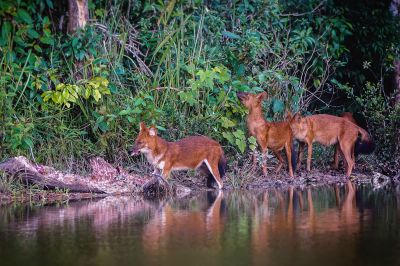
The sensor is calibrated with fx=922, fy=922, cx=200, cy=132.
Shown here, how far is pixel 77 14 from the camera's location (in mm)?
16062

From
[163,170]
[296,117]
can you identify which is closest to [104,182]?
[163,170]

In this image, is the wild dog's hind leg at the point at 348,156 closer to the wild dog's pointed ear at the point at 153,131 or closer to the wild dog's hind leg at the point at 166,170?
the wild dog's hind leg at the point at 166,170

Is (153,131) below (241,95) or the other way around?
below

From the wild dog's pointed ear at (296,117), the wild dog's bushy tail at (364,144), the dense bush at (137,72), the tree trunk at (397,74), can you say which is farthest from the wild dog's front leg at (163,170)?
the tree trunk at (397,74)

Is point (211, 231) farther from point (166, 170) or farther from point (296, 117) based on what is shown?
point (296, 117)

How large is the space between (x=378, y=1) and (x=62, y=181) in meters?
9.11

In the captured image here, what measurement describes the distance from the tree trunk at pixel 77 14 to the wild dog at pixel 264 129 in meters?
3.04

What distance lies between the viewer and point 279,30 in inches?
728

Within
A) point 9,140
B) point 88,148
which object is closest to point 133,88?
point 88,148

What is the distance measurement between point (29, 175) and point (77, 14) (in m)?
3.65

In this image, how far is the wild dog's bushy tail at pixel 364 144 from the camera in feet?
54.6

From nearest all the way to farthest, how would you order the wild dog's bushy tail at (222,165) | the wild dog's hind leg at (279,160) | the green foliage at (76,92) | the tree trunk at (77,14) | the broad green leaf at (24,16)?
the wild dog's bushy tail at (222,165) < the green foliage at (76,92) < the broad green leaf at (24,16) < the tree trunk at (77,14) < the wild dog's hind leg at (279,160)

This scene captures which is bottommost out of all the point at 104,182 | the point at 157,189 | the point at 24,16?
the point at 157,189

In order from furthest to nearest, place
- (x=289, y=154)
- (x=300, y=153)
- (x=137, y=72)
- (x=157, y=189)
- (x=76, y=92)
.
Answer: (x=300, y=153)
(x=137, y=72)
(x=289, y=154)
(x=76, y=92)
(x=157, y=189)
